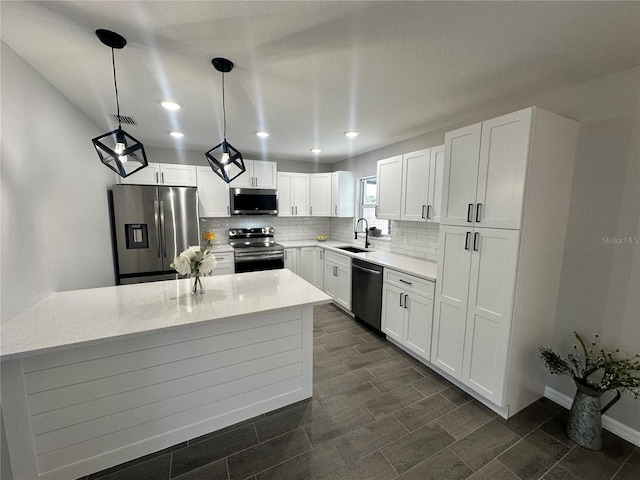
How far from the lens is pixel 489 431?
1872 mm

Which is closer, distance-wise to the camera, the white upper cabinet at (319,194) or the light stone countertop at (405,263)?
the light stone countertop at (405,263)

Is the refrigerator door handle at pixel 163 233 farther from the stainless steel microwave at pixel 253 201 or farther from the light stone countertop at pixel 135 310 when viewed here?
the light stone countertop at pixel 135 310

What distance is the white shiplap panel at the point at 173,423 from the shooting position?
4.87 ft

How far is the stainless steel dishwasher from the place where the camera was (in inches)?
125

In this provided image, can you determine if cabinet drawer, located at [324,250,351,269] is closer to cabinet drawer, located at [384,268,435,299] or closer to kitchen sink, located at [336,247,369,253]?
kitchen sink, located at [336,247,369,253]

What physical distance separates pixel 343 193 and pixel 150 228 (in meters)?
2.96

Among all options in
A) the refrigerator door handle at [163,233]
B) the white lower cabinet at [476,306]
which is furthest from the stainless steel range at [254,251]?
the white lower cabinet at [476,306]

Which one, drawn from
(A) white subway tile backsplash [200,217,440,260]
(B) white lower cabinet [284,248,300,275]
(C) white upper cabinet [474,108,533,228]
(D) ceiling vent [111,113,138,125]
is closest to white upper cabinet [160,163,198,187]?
(A) white subway tile backsplash [200,217,440,260]

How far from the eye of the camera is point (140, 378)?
1607mm

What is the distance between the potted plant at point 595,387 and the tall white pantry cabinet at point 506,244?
0.28 metres

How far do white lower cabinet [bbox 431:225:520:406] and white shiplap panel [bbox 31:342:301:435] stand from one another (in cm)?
135

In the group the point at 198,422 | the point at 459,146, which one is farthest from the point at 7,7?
the point at 459,146

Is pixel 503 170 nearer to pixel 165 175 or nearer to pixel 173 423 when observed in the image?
pixel 173 423

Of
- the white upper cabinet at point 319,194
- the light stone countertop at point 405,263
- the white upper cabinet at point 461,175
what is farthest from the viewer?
the white upper cabinet at point 319,194
